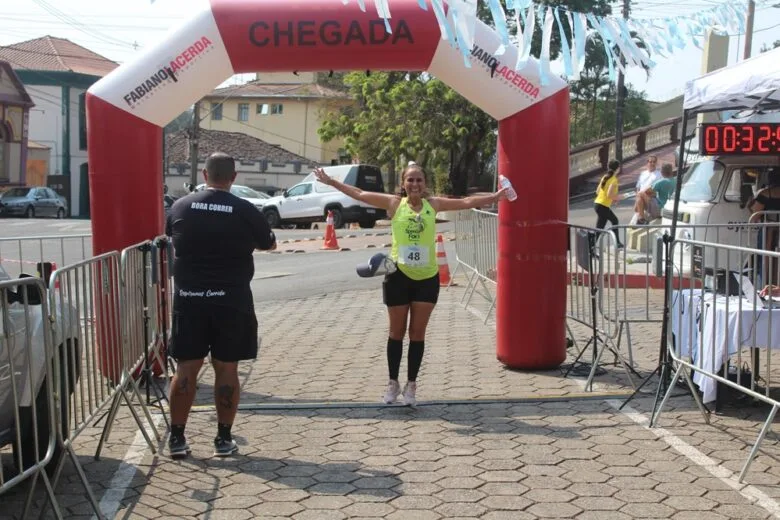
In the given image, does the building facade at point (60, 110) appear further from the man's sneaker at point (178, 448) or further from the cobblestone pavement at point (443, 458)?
the man's sneaker at point (178, 448)

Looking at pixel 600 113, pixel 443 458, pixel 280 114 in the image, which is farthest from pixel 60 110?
pixel 443 458

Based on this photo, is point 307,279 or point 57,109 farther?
point 57,109

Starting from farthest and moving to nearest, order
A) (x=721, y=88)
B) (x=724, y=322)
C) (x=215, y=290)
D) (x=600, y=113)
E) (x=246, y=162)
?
(x=246, y=162) < (x=600, y=113) < (x=721, y=88) < (x=724, y=322) < (x=215, y=290)

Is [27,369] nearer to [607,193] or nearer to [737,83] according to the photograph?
[737,83]

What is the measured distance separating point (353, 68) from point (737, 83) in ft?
9.64

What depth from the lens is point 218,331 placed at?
578cm

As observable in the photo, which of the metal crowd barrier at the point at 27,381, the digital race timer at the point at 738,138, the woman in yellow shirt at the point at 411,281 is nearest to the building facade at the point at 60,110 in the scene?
the digital race timer at the point at 738,138

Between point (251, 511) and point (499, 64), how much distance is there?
4.33m

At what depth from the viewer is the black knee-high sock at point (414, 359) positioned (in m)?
7.06

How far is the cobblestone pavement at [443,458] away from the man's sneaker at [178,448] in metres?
0.05

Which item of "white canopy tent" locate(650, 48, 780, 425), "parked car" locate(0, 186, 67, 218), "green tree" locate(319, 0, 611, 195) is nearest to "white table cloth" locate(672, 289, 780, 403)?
"white canopy tent" locate(650, 48, 780, 425)

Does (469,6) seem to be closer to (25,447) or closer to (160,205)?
(25,447)

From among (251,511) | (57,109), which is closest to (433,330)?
(251,511)

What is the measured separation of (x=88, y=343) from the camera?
5.57m
